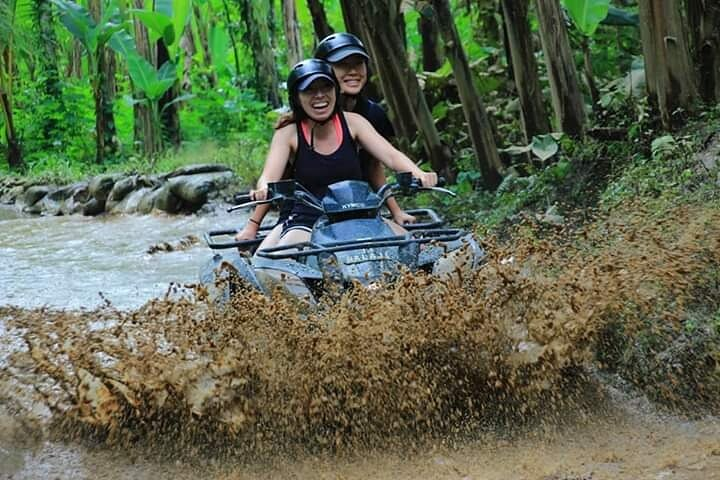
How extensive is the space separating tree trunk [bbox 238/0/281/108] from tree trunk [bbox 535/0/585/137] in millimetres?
10634

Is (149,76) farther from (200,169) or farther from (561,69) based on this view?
(561,69)

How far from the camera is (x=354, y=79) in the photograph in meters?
5.34

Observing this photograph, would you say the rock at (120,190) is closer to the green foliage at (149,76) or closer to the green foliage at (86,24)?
the green foliage at (149,76)

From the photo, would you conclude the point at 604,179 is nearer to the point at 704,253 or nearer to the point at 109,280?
the point at 704,253

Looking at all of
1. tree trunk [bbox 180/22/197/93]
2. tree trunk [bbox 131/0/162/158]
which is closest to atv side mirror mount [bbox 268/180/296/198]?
tree trunk [bbox 131/0/162/158]

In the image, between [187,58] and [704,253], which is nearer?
[704,253]

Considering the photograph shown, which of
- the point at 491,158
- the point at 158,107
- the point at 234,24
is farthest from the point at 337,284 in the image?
the point at 234,24

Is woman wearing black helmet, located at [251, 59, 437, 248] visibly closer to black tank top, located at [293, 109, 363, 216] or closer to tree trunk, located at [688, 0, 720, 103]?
black tank top, located at [293, 109, 363, 216]

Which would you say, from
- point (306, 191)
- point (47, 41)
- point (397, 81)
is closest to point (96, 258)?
point (397, 81)

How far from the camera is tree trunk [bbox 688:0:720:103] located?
266 inches

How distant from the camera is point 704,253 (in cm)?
430

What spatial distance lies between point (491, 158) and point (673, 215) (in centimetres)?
421

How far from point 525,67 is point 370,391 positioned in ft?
17.5

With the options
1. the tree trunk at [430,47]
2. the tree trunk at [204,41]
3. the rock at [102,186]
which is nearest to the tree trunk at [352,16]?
the tree trunk at [430,47]
